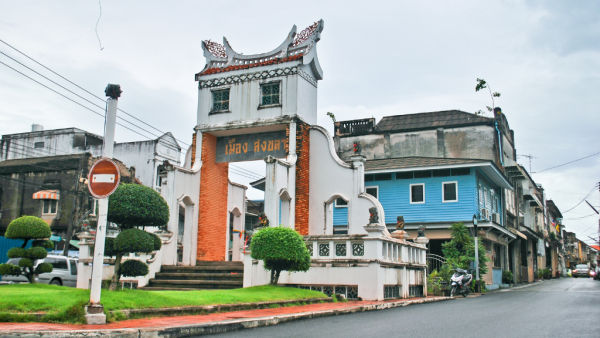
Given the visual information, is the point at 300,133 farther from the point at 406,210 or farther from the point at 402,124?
the point at 402,124

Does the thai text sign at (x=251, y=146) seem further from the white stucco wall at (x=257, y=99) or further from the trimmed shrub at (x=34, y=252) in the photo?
the trimmed shrub at (x=34, y=252)

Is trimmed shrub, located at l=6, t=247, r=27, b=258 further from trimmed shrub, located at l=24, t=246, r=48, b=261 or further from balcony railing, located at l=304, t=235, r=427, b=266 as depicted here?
balcony railing, located at l=304, t=235, r=427, b=266

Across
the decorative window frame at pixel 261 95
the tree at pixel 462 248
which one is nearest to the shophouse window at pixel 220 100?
the decorative window frame at pixel 261 95

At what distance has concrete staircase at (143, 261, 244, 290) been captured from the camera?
1612cm

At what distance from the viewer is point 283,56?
19906 mm

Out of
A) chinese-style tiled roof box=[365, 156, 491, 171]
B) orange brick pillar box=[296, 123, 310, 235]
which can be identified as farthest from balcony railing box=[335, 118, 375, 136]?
orange brick pillar box=[296, 123, 310, 235]

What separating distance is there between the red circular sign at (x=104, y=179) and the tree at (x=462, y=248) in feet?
66.4

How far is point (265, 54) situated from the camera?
801 inches

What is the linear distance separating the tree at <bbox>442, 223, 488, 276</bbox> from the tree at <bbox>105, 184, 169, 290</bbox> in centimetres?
1802

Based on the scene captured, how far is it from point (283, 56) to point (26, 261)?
35.2ft

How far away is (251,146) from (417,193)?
12.2 m

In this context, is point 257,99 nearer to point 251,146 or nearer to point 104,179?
point 251,146

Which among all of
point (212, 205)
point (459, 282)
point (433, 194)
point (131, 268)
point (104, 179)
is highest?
point (433, 194)

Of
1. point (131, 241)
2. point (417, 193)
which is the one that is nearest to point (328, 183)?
point (131, 241)
